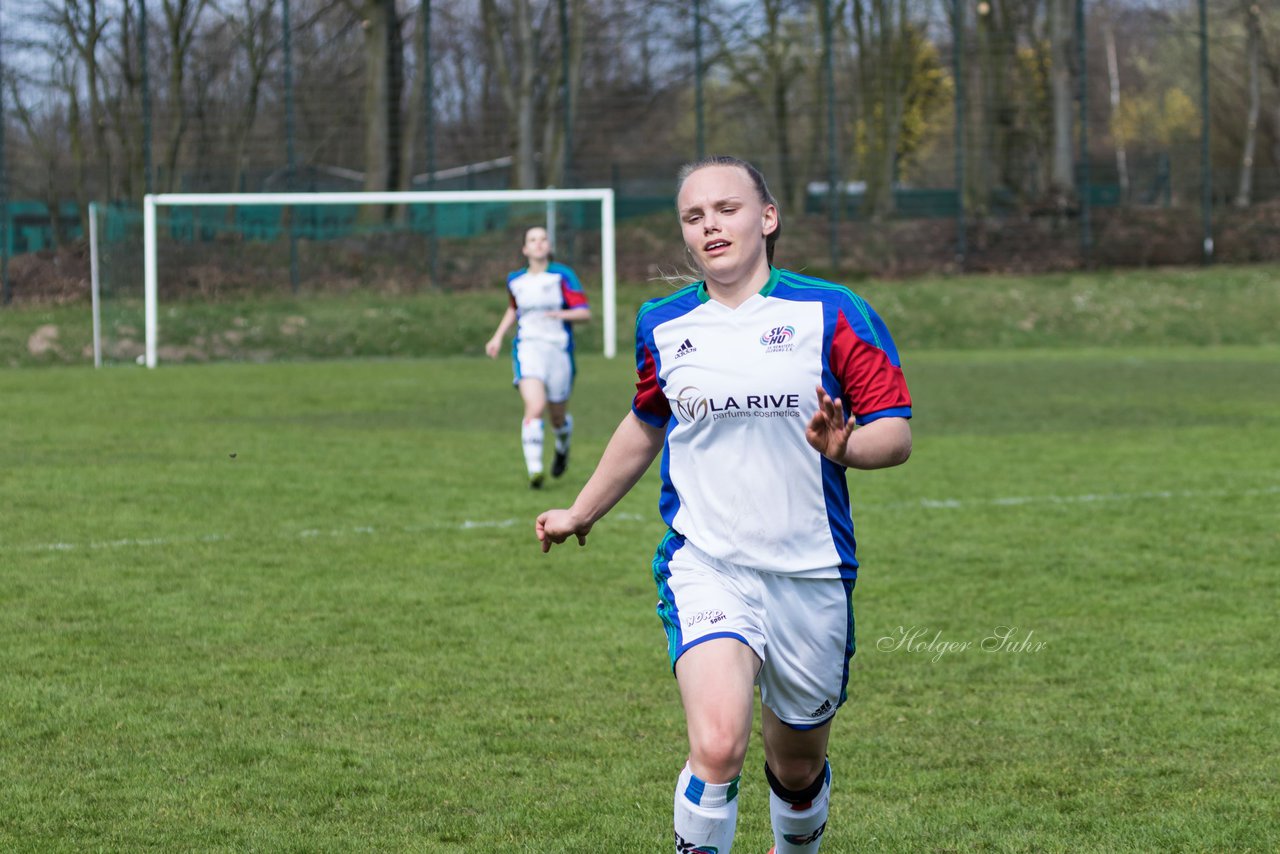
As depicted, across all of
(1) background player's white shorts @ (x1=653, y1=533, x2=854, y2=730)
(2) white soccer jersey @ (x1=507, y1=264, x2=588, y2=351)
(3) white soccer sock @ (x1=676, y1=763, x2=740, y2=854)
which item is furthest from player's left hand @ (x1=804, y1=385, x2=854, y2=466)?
(2) white soccer jersey @ (x1=507, y1=264, x2=588, y2=351)

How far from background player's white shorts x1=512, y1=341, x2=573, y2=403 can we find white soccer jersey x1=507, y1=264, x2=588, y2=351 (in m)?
0.06

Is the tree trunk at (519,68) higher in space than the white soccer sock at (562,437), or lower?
higher

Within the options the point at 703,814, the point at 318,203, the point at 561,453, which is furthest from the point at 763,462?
the point at 318,203

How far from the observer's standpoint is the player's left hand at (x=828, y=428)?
3.18 m

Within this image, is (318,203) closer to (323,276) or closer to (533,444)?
(323,276)

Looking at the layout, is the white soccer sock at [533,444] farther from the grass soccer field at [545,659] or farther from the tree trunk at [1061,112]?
the tree trunk at [1061,112]

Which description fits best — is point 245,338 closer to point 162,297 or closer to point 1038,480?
point 162,297

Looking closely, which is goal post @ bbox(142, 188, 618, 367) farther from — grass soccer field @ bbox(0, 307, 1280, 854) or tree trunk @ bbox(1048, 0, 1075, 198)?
grass soccer field @ bbox(0, 307, 1280, 854)

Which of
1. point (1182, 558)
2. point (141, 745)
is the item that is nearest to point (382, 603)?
point (141, 745)

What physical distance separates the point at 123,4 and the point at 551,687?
31.8m

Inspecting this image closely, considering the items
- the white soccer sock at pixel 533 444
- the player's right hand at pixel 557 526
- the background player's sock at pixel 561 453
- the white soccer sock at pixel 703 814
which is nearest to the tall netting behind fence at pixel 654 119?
the background player's sock at pixel 561 453

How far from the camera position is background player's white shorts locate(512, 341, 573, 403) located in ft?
39.0

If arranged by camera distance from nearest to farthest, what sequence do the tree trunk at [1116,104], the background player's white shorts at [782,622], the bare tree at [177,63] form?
the background player's white shorts at [782,622]
the bare tree at [177,63]
the tree trunk at [1116,104]

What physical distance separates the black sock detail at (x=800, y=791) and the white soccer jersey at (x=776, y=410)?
1.75 ft
